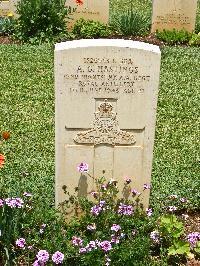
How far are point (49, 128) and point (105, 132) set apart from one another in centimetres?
246

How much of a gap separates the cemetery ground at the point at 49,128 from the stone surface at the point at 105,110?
437 mm

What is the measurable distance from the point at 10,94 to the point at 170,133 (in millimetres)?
2444

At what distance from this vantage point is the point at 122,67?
4270 millimetres

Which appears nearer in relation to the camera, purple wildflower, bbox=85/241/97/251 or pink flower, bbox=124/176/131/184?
purple wildflower, bbox=85/241/97/251

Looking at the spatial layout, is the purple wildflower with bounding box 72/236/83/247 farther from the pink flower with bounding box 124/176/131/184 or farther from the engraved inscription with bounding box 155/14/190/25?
the engraved inscription with bounding box 155/14/190/25

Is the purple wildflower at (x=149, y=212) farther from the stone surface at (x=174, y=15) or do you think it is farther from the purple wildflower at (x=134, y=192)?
the stone surface at (x=174, y=15)

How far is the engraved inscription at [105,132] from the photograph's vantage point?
4438 millimetres

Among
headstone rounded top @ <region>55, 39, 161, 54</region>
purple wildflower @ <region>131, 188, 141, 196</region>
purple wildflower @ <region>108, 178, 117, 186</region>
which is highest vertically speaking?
headstone rounded top @ <region>55, 39, 161, 54</region>

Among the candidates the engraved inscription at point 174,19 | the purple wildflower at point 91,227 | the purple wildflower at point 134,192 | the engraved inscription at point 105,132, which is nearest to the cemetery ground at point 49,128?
the purple wildflower at point 134,192

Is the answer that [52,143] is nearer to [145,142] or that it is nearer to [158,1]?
[145,142]

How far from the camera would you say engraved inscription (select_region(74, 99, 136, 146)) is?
4438mm

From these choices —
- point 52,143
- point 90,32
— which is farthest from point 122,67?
point 90,32

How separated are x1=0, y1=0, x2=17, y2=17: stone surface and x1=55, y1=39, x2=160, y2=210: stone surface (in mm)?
7175

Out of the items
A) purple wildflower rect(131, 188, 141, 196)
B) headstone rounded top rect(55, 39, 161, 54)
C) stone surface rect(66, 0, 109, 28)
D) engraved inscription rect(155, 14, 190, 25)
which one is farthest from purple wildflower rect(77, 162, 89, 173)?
engraved inscription rect(155, 14, 190, 25)
